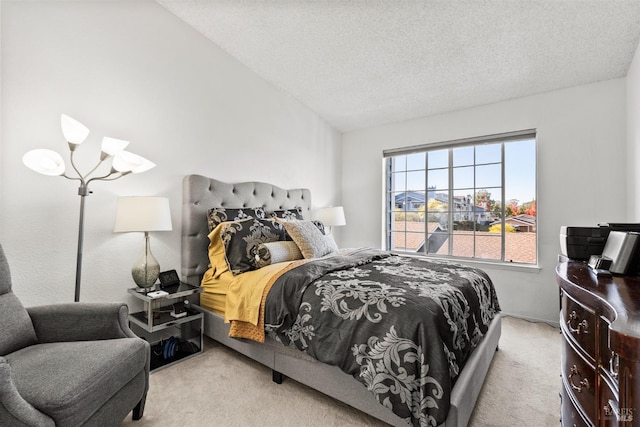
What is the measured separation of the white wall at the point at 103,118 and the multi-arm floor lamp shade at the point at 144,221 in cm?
20

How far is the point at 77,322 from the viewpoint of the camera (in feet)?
4.72

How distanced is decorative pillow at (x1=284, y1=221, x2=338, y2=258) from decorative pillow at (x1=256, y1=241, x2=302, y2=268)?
2.5 inches

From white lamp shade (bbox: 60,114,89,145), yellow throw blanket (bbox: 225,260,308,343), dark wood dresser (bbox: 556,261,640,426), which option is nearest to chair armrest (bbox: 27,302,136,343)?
yellow throw blanket (bbox: 225,260,308,343)

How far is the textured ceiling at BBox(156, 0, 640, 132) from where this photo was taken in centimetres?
215

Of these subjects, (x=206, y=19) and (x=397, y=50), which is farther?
(x=397, y=50)

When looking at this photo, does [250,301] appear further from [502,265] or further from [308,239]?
[502,265]

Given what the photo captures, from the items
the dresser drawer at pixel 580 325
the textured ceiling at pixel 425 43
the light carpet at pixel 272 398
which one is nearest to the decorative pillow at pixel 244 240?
the light carpet at pixel 272 398

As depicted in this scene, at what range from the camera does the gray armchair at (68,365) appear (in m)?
0.99

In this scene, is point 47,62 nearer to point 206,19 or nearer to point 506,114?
point 206,19

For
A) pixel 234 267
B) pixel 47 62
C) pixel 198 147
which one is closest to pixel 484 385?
pixel 234 267

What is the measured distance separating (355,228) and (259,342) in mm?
3002

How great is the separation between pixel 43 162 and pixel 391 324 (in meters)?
2.07

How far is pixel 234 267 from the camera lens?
7.38 ft

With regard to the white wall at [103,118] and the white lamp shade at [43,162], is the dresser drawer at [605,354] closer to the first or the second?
the white lamp shade at [43,162]
